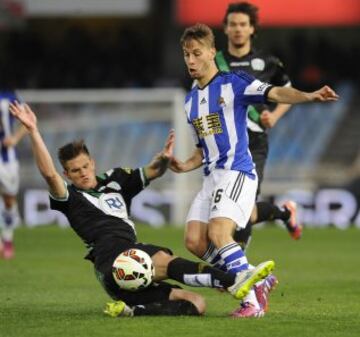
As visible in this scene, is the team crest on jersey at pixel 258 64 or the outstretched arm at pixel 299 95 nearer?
the outstretched arm at pixel 299 95

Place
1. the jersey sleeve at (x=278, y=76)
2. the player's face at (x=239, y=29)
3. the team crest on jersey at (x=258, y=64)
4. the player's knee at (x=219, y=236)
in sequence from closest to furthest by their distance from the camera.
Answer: the player's knee at (x=219, y=236) → the player's face at (x=239, y=29) → the team crest on jersey at (x=258, y=64) → the jersey sleeve at (x=278, y=76)

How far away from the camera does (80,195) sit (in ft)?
27.8

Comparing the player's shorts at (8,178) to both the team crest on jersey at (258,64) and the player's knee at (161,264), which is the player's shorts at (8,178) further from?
the player's knee at (161,264)

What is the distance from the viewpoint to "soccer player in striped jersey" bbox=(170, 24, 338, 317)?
820cm

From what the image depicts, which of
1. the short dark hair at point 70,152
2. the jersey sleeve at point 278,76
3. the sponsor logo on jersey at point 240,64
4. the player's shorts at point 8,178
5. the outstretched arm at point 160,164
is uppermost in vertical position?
the sponsor logo on jersey at point 240,64

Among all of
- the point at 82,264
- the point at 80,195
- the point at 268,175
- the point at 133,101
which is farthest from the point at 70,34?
the point at 80,195

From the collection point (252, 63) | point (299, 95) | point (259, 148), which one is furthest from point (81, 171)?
point (252, 63)

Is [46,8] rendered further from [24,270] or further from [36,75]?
[24,270]

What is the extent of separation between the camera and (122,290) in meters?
8.23

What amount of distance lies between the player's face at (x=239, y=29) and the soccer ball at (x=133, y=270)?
2.91m

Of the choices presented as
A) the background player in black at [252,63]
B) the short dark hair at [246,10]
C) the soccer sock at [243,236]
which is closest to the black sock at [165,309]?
the soccer sock at [243,236]

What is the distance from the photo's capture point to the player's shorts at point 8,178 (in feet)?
47.7

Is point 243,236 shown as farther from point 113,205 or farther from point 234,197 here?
point 113,205

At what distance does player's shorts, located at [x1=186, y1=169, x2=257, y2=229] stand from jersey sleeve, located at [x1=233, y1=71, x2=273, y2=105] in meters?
0.51
